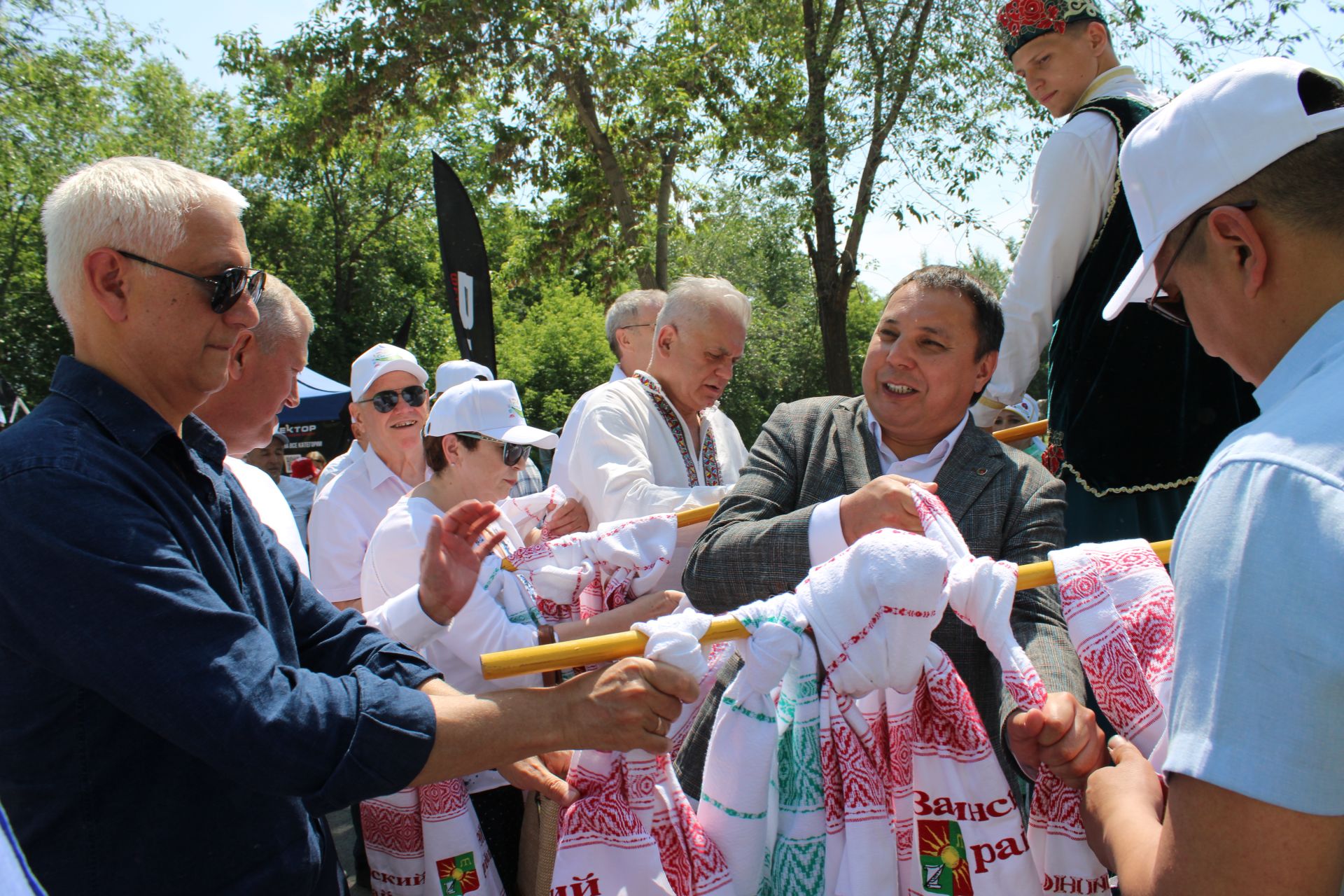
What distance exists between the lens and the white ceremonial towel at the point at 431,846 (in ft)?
8.51

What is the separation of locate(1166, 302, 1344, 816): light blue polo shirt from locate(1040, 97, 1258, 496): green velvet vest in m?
1.72

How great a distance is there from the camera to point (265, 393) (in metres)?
2.75

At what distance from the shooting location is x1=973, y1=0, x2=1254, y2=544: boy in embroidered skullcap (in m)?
2.80

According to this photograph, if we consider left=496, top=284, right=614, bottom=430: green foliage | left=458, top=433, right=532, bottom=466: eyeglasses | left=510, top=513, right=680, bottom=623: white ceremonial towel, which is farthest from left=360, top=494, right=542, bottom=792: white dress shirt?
left=496, top=284, right=614, bottom=430: green foliage

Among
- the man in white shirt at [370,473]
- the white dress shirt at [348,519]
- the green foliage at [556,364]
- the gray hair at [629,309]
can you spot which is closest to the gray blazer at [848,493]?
the white dress shirt at [348,519]

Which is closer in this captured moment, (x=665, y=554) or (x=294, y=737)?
(x=294, y=737)

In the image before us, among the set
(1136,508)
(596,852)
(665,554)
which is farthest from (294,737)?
(1136,508)

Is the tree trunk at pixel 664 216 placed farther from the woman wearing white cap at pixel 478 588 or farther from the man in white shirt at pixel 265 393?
the man in white shirt at pixel 265 393

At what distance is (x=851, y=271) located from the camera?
36.9ft

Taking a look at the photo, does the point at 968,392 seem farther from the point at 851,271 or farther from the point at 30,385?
the point at 30,385

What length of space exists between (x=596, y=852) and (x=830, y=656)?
23.5 inches

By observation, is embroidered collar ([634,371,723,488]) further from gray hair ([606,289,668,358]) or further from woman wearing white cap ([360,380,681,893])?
gray hair ([606,289,668,358])

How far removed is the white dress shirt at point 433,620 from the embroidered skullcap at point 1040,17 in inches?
89.6

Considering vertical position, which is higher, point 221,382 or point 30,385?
point 30,385
